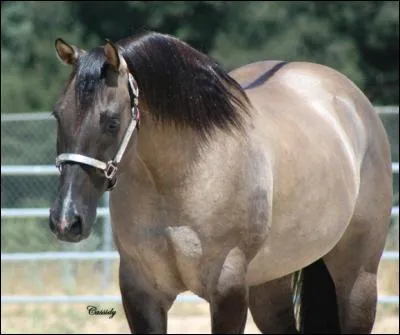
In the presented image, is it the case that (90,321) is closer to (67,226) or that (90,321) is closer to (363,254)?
(363,254)

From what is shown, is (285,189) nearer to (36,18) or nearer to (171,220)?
(171,220)

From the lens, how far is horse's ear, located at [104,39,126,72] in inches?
150

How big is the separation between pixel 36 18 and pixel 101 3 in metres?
0.88

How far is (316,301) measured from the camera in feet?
18.3

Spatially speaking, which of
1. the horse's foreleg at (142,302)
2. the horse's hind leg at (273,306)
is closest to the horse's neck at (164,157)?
the horse's foreleg at (142,302)

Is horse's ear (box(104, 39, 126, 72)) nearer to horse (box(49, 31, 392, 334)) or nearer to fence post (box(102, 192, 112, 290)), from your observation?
horse (box(49, 31, 392, 334))

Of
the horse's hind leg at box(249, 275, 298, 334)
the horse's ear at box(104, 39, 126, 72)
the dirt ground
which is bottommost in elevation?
the dirt ground

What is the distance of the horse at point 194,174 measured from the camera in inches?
151

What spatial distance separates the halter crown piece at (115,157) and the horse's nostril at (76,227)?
0.59ft

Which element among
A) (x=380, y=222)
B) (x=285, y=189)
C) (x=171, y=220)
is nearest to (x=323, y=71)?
(x=380, y=222)

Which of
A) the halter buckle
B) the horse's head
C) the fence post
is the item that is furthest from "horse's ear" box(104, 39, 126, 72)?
the fence post

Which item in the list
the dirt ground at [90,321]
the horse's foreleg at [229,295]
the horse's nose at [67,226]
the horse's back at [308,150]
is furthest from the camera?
the dirt ground at [90,321]

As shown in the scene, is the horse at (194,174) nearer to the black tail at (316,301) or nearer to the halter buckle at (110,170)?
the halter buckle at (110,170)

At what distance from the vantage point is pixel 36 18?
15398mm
